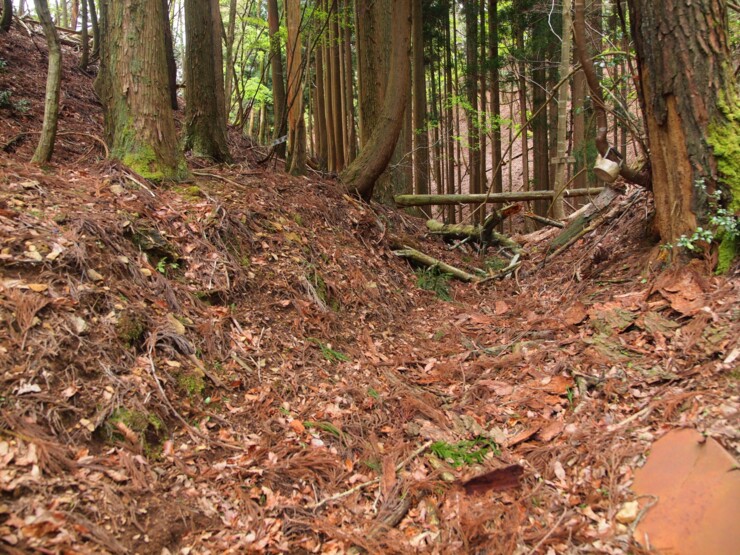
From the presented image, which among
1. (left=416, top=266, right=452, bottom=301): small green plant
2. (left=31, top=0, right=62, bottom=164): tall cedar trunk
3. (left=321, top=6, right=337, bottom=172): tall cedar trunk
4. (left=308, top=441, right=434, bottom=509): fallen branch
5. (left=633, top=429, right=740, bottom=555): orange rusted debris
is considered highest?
(left=321, top=6, right=337, bottom=172): tall cedar trunk

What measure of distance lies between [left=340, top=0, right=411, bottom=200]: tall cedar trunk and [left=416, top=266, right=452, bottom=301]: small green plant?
169 cm

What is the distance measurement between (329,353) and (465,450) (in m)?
Answer: 1.57

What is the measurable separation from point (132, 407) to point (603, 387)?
313 cm

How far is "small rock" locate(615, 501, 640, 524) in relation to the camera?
2537 mm

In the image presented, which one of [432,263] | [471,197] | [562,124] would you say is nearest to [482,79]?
[562,124]

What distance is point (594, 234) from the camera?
22.0ft

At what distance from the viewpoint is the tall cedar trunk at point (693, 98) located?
13.6 feet

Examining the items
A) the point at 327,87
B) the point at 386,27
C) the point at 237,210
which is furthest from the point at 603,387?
the point at 327,87

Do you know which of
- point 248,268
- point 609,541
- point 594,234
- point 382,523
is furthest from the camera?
point 594,234

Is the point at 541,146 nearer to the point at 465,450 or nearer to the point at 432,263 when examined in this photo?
the point at 432,263

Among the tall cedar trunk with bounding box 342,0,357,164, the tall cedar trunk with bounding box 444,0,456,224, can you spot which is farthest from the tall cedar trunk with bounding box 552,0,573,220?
the tall cedar trunk with bounding box 444,0,456,224

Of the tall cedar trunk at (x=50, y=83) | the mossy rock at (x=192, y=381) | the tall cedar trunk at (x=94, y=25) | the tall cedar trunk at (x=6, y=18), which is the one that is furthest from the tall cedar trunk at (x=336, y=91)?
the mossy rock at (x=192, y=381)

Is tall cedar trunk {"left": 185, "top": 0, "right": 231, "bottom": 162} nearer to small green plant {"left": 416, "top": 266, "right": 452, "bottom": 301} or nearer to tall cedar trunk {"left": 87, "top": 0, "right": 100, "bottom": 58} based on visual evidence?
small green plant {"left": 416, "top": 266, "right": 452, "bottom": 301}

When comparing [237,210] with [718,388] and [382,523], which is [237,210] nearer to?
[382,523]
